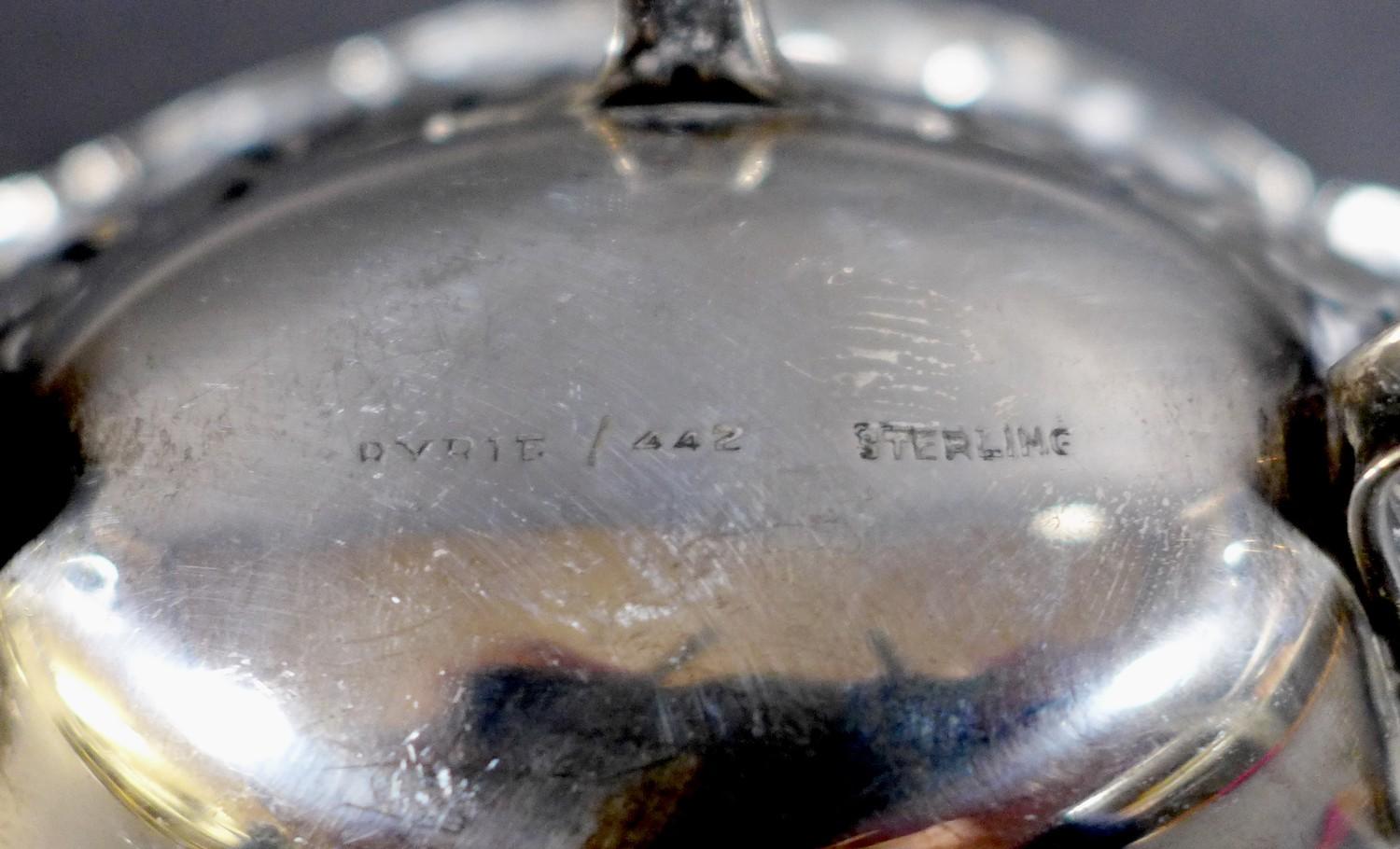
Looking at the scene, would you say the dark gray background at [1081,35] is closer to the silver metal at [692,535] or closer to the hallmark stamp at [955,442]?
the silver metal at [692,535]

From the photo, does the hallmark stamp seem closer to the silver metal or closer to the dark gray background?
the silver metal

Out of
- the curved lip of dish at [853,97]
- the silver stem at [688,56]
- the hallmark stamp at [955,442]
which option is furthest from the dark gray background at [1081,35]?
the hallmark stamp at [955,442]

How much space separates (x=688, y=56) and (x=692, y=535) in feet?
0.68

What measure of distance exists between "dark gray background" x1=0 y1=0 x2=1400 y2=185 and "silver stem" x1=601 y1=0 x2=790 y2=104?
0.49 m

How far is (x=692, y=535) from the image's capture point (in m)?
0.36

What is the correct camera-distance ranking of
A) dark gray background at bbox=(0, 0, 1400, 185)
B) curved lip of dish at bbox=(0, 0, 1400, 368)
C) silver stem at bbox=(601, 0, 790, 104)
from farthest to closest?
dark gray background at bbox=(0, 0, 1400, 185) → curved lip of dish at bbox=(0, 0, 1400, 368) → silver stem at bbox=(601, 0, 790, 104)

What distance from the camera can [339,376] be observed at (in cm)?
38

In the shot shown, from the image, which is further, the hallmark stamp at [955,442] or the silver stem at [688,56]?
the silver stem at [688,56]

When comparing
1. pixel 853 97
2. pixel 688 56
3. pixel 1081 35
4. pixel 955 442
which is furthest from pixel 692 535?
pixel 1081 35

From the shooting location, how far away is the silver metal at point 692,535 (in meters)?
0.34

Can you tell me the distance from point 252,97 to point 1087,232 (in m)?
0.52

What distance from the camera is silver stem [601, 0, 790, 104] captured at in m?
0.50

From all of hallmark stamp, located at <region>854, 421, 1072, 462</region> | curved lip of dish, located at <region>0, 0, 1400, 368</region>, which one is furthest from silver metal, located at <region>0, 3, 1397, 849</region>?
curved lip of dish, located at <region>0, 0, 1400, 368</region>

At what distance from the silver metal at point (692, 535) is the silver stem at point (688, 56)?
47 millimetres
